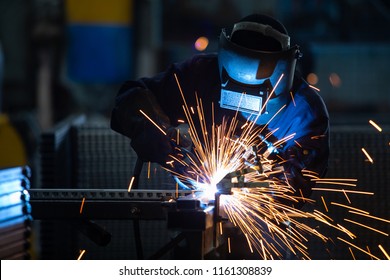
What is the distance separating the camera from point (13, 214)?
375 centimetres

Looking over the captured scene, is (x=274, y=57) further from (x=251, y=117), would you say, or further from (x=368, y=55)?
(x=368, y=55)

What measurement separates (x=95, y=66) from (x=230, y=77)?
20.2 ft

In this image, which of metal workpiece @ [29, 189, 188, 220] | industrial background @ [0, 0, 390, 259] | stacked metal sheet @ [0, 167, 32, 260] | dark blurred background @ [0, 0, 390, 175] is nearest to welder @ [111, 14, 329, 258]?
metal workpiece @ [29, 189, 188, 220]

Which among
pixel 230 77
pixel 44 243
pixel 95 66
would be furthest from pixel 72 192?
pixel 95 66

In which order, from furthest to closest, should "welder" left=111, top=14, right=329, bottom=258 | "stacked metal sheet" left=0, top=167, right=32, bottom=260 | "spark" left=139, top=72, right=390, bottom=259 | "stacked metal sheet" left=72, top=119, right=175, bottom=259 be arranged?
"stacked metal sheet" left=72, top=119, right=175, bottom=259, "stacked metal sheet" left=0, top=167, right=32, bottom=260, "welder" left=111, top=14, right=329, bottom=258, "spark" left=139, top=72, right=390, bottom=259

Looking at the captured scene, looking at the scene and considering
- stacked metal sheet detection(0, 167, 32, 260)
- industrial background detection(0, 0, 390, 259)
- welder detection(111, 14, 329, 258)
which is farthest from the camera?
industrial background detection(0, 0, 390, 259)

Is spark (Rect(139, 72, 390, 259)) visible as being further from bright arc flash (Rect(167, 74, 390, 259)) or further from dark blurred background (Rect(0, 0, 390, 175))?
dark blurred background (Rect(0, 0, 390, 175))

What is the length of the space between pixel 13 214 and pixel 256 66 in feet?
4.75

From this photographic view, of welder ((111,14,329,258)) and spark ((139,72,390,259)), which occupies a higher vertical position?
welder ((111,14,329,258))

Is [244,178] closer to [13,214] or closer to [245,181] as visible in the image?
[245,181]

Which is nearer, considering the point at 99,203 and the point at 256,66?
the point at 99,203

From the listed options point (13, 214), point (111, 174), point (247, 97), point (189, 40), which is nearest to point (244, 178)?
point (247, 97)

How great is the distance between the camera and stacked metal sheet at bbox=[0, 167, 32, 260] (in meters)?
3.69

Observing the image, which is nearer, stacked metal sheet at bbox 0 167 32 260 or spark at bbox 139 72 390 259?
spark at bbox 139 72 390 259
